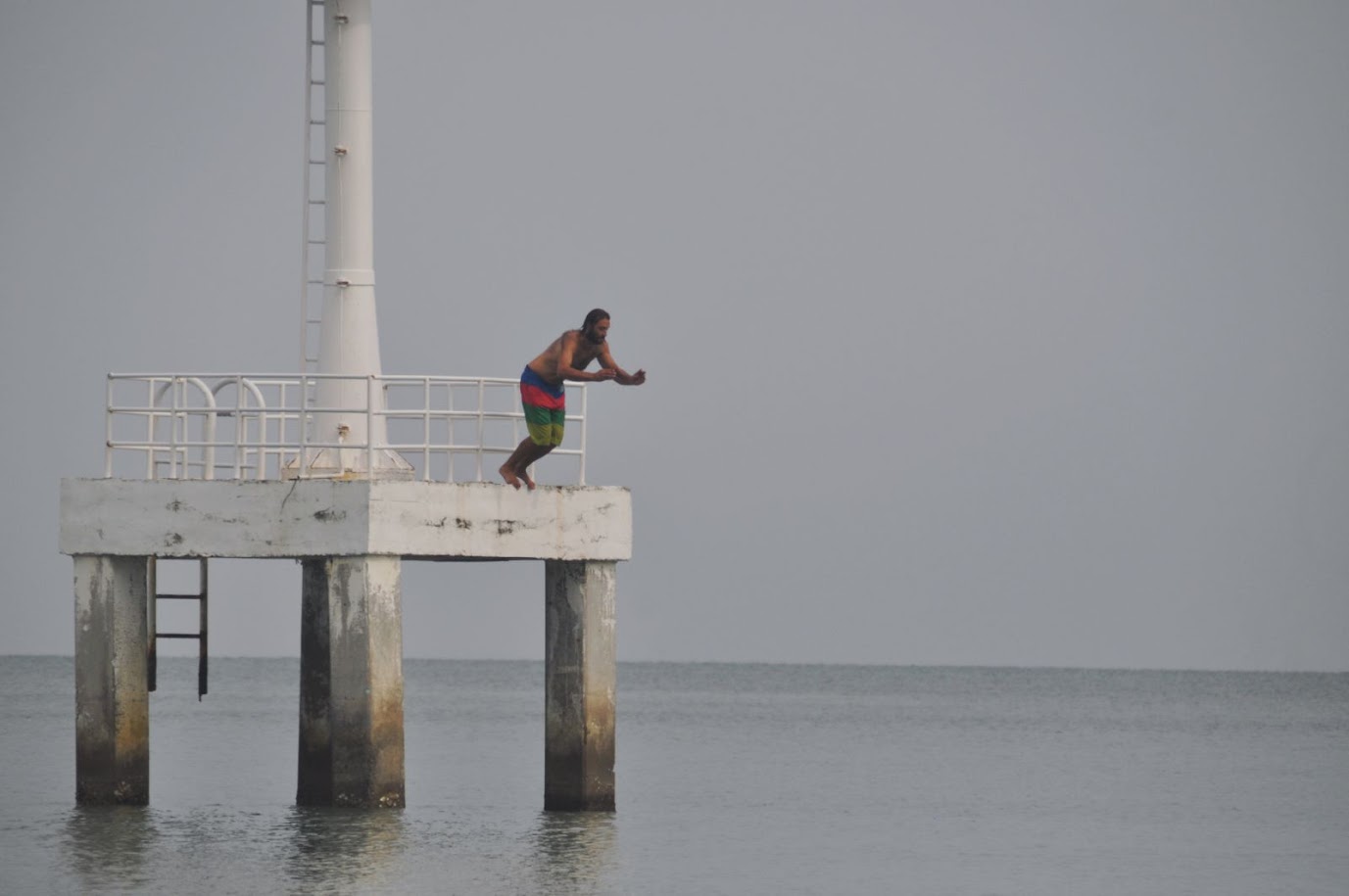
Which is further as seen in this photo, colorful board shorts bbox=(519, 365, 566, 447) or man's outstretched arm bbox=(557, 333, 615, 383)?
colorful board shorts bbox=(519, 365, 566, 447)

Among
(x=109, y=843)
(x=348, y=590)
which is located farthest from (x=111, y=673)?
(x=348, y=590)

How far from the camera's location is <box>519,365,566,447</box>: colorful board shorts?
27359mm

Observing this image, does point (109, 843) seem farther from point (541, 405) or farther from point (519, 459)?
point (541, 405)

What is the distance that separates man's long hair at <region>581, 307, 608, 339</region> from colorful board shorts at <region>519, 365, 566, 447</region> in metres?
0.78

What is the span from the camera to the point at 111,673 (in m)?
27.7

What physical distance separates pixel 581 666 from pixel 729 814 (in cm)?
1004

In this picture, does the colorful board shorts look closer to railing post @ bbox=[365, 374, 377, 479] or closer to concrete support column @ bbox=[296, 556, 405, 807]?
railing post @ bbox=[365, 374, 377, 479]

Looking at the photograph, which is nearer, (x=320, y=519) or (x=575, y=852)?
(x=320, y=519)

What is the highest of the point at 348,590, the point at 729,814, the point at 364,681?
the point at 348,590

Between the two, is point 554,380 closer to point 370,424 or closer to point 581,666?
point 370,424

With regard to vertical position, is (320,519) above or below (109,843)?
above

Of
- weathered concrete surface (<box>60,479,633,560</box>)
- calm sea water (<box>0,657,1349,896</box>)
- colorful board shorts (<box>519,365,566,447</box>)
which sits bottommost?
calm sea water (<box>0,657,1349,896</box>)

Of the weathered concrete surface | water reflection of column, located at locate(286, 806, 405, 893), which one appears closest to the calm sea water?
water reflection of column, located at locate(286, 806, 405, 893)

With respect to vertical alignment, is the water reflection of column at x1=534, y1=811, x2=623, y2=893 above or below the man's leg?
below
